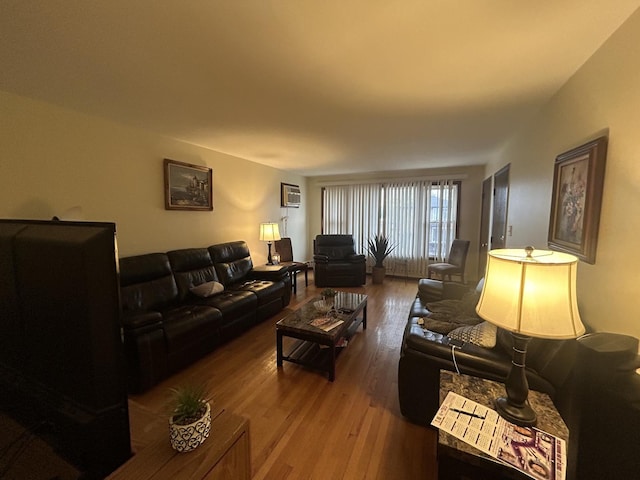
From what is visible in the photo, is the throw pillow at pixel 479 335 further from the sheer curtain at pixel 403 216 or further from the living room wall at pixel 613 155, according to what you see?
the sheer curtain at pixel 403 216

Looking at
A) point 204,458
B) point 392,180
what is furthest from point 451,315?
point 392,180

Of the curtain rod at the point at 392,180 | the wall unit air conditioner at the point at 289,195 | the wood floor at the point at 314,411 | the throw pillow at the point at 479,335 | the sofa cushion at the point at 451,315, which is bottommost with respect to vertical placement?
the wood floor at the point at 314,411

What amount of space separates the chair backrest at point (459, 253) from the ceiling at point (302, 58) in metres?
2.43

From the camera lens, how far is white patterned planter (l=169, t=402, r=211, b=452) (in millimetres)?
876

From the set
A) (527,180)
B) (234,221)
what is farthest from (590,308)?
(234,221)

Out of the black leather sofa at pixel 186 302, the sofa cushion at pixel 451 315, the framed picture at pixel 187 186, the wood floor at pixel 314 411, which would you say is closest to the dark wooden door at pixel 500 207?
the sofa cushion at pixel 451 315

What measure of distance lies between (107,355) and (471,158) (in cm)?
515

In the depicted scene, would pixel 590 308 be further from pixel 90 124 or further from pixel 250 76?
pixel 90 124

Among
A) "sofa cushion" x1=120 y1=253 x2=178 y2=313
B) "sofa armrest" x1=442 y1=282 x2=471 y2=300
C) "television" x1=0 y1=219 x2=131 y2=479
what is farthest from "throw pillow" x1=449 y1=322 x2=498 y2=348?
"sofa cushion" x1=120 y1=253 x2=178 y2=313

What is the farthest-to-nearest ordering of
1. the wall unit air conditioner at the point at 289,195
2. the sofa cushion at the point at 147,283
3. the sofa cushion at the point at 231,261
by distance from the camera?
the wall unit air conditioner at the point at 289,195 < the sofa cushion at the point at 231,261 < the sofa cushion at the point at 147,283

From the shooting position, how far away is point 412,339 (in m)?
1.79

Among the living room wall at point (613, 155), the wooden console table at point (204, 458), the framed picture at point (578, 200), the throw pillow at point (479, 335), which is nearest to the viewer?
the wooden console table at point (204, 458)

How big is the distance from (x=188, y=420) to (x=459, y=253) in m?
4.97

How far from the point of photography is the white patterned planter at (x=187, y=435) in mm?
876
